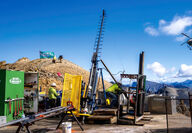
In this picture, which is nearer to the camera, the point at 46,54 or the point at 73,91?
the point at 73,91

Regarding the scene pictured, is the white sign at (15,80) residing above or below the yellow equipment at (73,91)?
above

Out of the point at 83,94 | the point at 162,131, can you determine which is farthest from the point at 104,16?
the point at 162,131

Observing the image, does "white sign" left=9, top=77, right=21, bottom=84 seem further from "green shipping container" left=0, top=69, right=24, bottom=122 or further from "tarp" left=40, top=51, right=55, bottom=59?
"tarp" left=40, top=51, right=55, bottom=59

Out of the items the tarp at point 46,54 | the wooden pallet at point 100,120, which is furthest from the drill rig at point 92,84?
the tarp at point 46,54

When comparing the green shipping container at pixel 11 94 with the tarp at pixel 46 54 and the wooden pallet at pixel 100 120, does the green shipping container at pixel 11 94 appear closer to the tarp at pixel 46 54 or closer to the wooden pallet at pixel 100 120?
the wooden pallet at pixel 100 120

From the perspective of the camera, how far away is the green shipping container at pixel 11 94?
10.2 m

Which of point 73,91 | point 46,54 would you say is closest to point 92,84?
point 73,91

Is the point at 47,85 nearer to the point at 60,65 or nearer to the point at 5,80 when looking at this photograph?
the point at 60,65

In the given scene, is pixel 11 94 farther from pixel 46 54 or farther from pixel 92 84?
pixel 46 54

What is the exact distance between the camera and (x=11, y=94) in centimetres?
1076

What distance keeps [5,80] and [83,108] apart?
4499 mm

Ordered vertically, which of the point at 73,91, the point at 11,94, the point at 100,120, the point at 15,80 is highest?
the point at 15,80

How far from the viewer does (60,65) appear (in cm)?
4494

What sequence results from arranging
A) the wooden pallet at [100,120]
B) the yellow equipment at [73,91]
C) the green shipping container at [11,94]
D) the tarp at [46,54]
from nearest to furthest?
1. the green shipping container at [11,94]
2. the yellow equipment at [73,91]
3. the wooden pallet at [100,120]
4. the tarp at [46,54]
